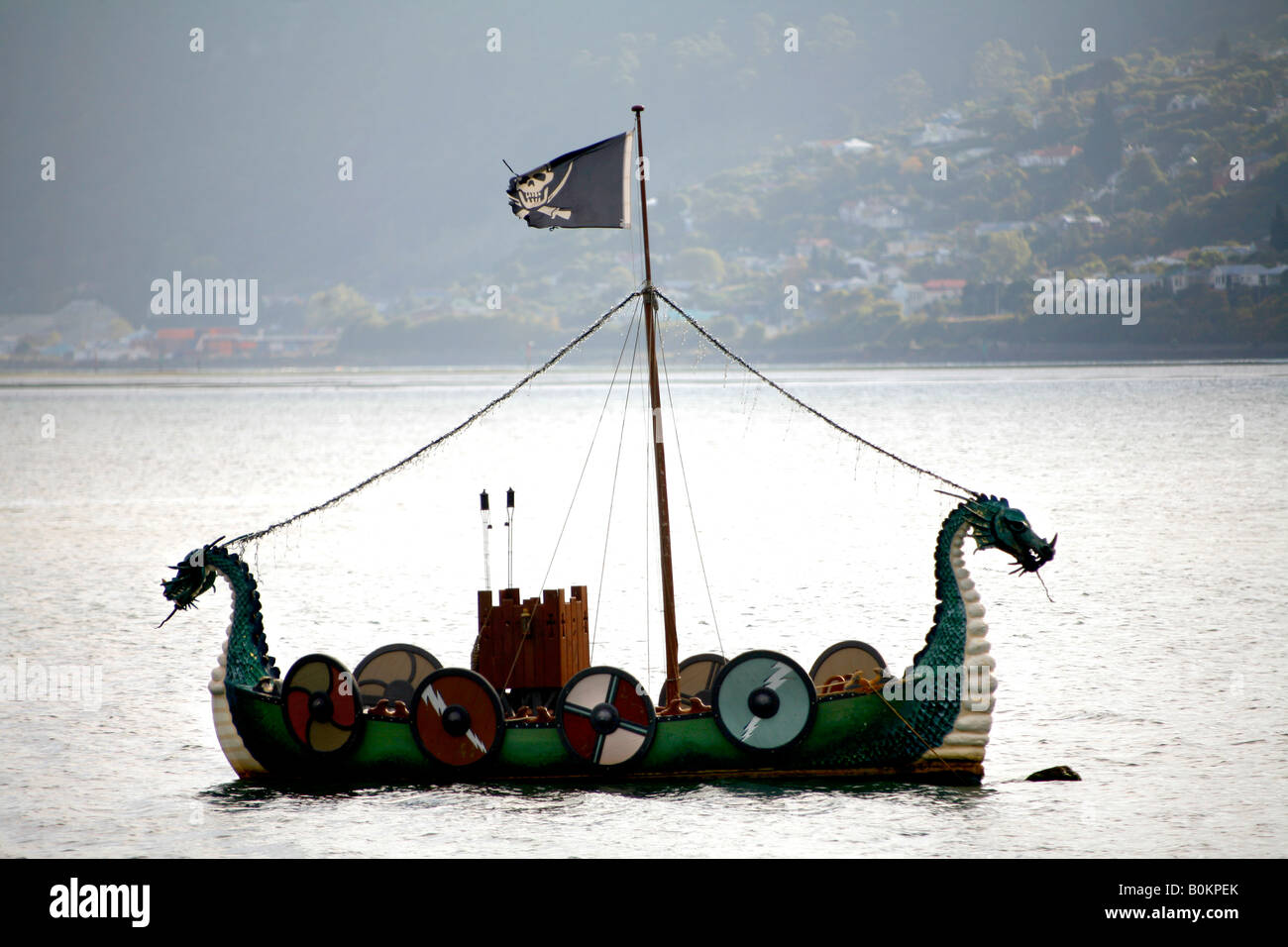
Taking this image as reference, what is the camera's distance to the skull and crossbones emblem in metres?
20.0

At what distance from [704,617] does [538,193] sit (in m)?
17.6

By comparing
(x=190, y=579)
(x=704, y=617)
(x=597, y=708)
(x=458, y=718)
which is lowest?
(x=704, y=617)

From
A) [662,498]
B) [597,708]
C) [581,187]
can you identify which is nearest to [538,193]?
[581,187]

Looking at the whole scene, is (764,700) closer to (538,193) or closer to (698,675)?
(698,675)

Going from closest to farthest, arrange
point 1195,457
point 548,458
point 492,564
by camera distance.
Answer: point 492,564, point 1195,457, point 548,458

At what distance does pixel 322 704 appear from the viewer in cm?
1980

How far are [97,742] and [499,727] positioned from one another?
8.85 meters

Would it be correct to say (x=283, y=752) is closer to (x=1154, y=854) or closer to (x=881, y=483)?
(x=1154, y=854)

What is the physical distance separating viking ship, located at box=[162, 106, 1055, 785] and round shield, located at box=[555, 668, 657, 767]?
18mm

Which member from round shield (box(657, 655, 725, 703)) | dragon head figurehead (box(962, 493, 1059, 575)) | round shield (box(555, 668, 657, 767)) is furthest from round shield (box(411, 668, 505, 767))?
dragon head figurehead (box(962, 493, 1059, 575))

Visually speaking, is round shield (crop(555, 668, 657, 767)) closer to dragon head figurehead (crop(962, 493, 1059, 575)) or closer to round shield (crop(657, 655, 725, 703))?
round shield (crop(657, 655, 725, 703))

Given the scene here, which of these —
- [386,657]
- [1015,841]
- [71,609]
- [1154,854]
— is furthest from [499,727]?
[71,609]

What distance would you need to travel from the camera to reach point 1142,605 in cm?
3700
